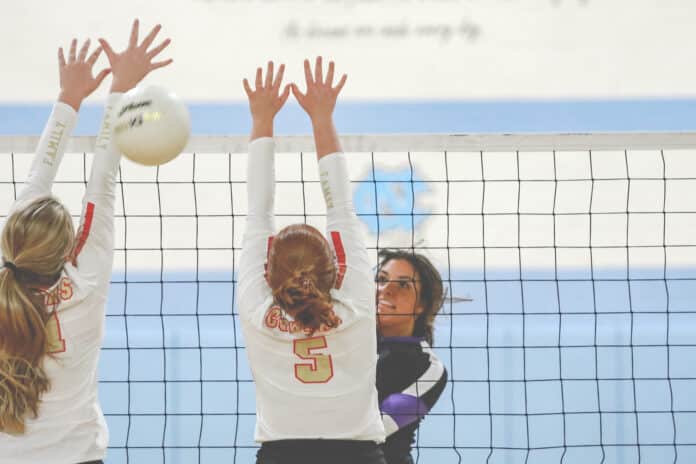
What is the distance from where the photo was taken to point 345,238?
225 centimetres

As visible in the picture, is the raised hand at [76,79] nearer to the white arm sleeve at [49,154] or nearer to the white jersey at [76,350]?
the white arm sleeve at [49,154]

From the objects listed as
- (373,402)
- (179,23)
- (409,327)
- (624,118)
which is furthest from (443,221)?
(373,402)

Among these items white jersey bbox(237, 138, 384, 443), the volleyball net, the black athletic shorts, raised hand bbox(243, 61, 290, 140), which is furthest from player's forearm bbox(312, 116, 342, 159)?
the volleyball net

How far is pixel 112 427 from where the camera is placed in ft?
17.6

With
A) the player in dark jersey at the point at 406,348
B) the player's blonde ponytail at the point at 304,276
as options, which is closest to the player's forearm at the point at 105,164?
the player's blonde ponytail at the point at 304,276

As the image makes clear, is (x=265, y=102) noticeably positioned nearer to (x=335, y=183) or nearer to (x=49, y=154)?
(x=335, y=183)

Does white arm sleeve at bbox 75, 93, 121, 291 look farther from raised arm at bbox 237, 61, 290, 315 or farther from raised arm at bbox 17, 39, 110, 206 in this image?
raised arm at bbox 237, 61, 290, 315

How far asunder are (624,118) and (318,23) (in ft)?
6.81

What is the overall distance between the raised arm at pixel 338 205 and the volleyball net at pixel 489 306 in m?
2.55

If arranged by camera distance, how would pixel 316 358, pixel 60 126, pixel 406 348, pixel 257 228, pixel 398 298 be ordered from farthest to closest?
pixel 398 298
pixel 406 348
pixel 60 126
pixel 257 228
pixel 316 358

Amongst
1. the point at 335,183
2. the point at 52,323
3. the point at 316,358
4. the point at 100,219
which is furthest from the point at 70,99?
the point at 316,358

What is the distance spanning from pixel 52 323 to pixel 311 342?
0.64m

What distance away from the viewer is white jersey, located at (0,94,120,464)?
2113 mm

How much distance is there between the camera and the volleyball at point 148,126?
229 centimetres
